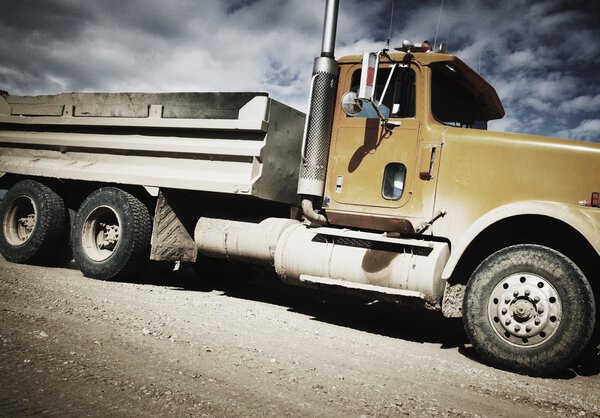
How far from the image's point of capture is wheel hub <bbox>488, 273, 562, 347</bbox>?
3449 millimetres

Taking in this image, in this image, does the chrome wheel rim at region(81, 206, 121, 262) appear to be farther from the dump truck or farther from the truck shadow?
the truck shadow

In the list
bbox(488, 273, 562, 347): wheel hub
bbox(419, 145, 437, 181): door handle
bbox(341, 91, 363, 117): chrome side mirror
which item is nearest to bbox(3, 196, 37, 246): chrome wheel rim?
bbox(341, 91, 363, 117): chrome side mirror

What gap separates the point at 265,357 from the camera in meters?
3.28

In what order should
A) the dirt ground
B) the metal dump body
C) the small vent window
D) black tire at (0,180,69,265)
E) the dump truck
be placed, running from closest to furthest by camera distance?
1. the dirt ground
2. the dump truck
3. the small vent window
4. the metal dump body
5. black tire at (0,180,69,265)

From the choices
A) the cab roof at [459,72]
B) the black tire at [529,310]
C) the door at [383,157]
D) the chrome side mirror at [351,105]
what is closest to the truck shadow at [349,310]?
the black tire at [529,310]

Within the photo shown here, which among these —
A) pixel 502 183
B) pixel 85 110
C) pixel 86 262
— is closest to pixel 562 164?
pixel 502 183

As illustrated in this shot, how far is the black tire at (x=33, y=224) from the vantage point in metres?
6.31

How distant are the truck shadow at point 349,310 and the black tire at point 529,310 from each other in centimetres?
33

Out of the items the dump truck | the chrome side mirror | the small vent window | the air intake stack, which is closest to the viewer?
the dump truck

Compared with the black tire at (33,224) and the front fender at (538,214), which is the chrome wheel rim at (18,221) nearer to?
the black tire at (33,224)

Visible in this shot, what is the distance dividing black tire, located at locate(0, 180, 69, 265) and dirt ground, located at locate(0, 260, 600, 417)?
1153 mm

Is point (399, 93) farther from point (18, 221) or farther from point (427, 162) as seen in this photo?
point (18, 221)

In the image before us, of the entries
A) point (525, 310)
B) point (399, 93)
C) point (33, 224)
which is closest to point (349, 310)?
point (525, 310)

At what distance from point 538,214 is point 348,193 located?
181 cm
